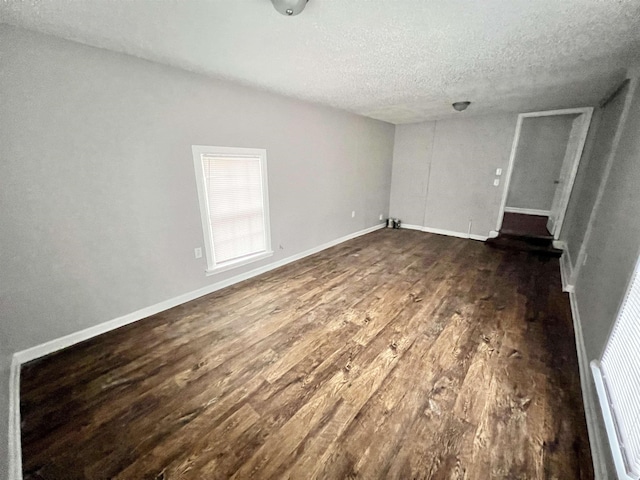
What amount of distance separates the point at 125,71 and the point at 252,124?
49.5 inches

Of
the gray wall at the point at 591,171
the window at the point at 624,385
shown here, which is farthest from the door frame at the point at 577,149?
the window at the point at 624,385

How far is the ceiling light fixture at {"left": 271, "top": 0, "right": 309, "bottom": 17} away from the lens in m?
1.33

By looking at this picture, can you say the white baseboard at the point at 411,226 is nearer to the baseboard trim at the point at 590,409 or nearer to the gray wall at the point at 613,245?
the gray wall at the point at 613,245

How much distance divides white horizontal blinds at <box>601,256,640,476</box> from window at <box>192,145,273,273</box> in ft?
10.8

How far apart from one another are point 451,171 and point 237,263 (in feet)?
15.4

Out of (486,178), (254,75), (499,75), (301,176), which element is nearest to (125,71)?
(254,75)

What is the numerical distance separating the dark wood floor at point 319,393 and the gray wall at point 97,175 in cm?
38

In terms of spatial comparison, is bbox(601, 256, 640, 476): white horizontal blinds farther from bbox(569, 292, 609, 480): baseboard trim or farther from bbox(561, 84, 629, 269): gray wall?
bbox(561, 84, 629, 269): gray wall

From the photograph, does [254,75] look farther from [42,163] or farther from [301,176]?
[42,163]

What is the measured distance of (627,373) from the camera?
131 centimetres

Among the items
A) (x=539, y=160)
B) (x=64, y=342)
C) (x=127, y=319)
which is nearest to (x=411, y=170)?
(x=539, y=160)

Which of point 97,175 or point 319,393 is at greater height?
point 97,175

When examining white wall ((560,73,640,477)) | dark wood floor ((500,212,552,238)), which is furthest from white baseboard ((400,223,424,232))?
white wall ((560,73,640,477))

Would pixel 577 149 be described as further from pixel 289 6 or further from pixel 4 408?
pixel 4 408
